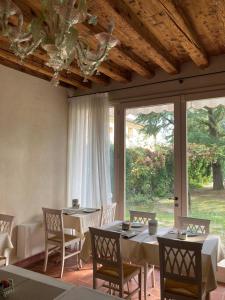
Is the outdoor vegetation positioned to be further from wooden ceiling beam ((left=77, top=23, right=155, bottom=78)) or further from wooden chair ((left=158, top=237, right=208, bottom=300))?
wooden chair ((left=158, top=237, right=208, bottom=300))

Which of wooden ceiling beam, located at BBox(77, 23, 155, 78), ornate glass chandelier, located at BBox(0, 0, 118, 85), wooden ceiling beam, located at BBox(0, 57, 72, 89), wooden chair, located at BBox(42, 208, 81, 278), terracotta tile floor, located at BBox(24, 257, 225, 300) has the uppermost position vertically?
wooden ceiling beam, located at BBox(0, 57, 72, 89)

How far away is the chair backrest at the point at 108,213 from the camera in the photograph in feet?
12.9

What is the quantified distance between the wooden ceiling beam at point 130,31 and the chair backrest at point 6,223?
2509 mm

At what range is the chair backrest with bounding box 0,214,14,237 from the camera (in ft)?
10.9

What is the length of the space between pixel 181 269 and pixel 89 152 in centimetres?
264

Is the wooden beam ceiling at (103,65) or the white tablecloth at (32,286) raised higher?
the wooden beam ceiling at (103,65)

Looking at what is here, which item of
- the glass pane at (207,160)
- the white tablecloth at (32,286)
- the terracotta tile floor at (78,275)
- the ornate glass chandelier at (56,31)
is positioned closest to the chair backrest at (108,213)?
the terracotta tile floor at (78,275)

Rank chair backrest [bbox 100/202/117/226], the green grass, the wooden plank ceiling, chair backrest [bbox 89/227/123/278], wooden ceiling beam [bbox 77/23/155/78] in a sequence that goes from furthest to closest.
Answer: chair backrest [bbox 100/202/117/226] → the green grass → wooden ceiling beam [bbox 77/23/155/78] → chair backrest [bbox 89/227/123/278] → the wooden plank ceiling

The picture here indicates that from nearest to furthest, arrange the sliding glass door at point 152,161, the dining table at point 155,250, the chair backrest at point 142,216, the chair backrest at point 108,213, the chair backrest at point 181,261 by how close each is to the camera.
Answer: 1. the chair backrest at point 181,261
2. the dining table at point 155,250
3. the chair backrest at point 142,216
4. the chair backrest at point 108,213
5. the sliding glass door at point 152,161

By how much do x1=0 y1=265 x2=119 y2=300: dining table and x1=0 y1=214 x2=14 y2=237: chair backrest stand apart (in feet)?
5.96

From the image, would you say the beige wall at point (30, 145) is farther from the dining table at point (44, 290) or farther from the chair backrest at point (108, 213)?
the dining table at point (44, 290)

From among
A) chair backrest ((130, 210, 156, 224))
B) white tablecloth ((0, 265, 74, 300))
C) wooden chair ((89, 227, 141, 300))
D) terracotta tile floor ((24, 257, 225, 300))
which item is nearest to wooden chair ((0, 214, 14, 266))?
terracotta tile floor ((24, 257, 225, 300))

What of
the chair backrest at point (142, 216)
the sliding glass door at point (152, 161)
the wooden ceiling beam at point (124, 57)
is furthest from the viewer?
the sliding glass door at point (152, 161)

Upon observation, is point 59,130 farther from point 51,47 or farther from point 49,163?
point 51,47
